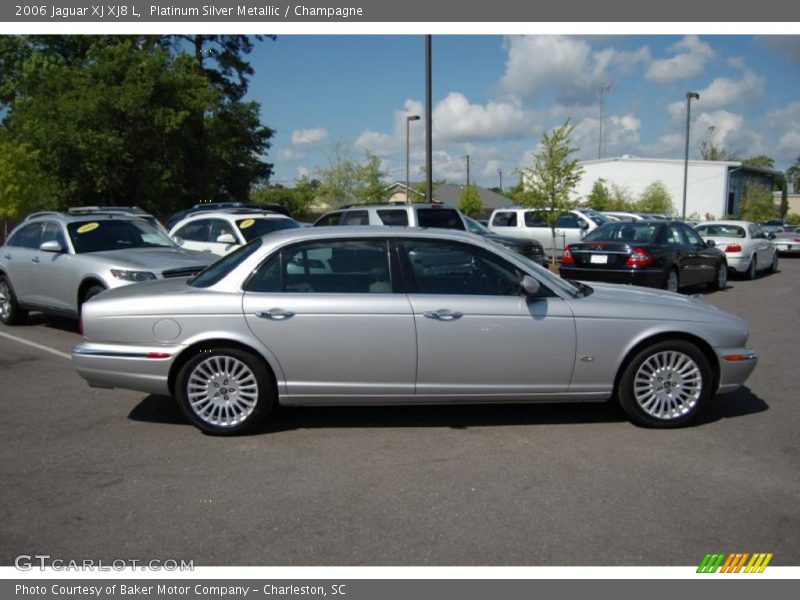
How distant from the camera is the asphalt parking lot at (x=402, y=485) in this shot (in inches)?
146

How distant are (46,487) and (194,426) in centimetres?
136

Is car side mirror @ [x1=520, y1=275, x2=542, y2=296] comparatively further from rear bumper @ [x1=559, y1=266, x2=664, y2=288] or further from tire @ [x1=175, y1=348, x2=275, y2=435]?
rear bumper @ [x1=559, y1=266, x2=664, y2=288]

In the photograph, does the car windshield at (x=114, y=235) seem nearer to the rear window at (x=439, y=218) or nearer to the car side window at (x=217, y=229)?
the car side window at (x=217, y=229)

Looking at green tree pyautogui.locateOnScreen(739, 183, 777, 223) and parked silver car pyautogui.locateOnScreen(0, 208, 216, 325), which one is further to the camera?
green tree pyautogui.locateOnScreen(739, 183, 777, 223)

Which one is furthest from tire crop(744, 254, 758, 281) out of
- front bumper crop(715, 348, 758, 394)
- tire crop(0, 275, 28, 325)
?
tire crop(0, 275, 28, 325)

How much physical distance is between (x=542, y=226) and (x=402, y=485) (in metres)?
17.0

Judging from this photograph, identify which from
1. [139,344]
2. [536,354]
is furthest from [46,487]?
[536,354]

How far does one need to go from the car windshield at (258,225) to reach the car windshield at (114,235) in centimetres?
159

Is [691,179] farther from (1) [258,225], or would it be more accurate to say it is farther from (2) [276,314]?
(2) [276,314]

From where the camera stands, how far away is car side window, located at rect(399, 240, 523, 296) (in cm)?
544

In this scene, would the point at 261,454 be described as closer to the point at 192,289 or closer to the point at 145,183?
the point at 192,289

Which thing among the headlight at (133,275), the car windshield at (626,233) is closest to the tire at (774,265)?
the car windshield at (626,233)

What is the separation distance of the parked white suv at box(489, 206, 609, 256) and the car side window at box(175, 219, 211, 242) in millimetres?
10072

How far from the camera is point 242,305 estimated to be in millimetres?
5324
